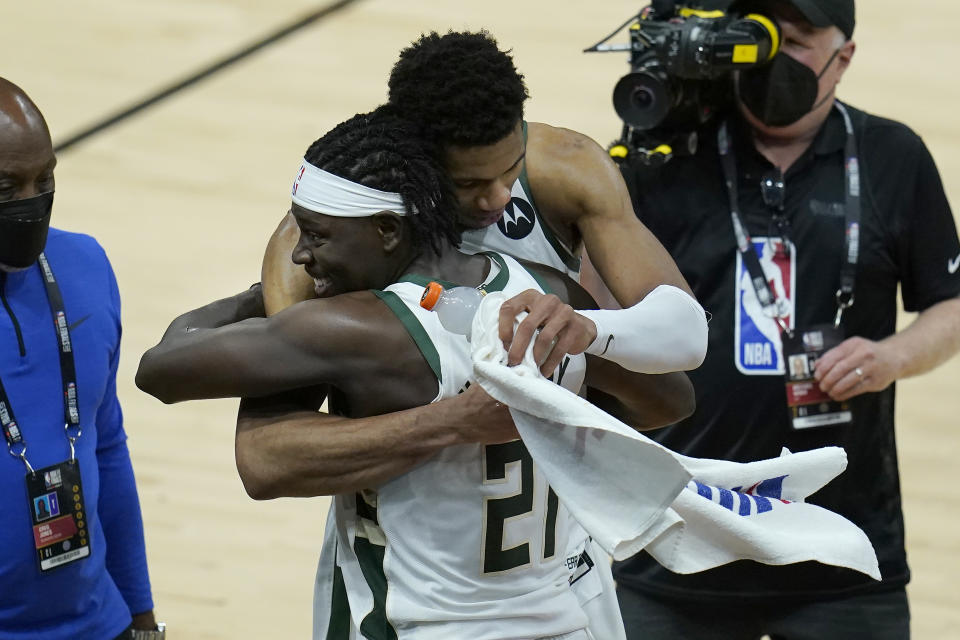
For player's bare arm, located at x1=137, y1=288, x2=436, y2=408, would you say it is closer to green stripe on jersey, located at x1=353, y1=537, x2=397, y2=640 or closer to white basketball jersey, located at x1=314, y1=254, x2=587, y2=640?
white basketball jersey, located at x1=314, y1=254, x2=587, y2=640

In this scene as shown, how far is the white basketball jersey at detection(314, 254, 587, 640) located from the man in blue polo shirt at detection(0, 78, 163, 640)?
609mm

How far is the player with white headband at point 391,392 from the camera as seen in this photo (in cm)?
188

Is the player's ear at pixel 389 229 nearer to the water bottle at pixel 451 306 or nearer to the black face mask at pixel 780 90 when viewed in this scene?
the water bottle at pixel 451 306

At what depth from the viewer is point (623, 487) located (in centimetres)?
177

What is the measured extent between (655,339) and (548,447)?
0.22 meters

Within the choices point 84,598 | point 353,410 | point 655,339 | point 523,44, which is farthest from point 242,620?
point 523,44

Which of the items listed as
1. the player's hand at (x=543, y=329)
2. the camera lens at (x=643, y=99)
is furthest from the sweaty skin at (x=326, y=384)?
the camera lens at (x=643, y=99)

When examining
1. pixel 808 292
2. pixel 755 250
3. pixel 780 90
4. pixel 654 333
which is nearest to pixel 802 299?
pixel 808 292

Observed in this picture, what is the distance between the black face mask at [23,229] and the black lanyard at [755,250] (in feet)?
4.35

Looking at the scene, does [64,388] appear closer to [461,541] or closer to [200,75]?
[461,541]

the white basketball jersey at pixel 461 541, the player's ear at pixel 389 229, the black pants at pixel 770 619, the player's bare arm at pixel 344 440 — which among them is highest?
the player's ear at pixel 389 229

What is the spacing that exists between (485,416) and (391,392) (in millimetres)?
147

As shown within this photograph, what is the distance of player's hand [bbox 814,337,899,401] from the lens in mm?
2803

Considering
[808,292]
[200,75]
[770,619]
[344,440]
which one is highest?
[344,440]
